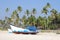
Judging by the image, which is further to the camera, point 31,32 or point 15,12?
point 15,12

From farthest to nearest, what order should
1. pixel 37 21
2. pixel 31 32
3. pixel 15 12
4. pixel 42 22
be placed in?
pixel 15 12, pixel 37 21, pixel 42 22, pixel 31 32

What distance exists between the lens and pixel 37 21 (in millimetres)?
81188

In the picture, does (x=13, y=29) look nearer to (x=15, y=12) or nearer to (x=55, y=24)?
(x=55, y=24)

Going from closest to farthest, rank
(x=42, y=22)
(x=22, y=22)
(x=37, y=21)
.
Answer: (x=42, y=22) → (x=37, y=21) → (x=22, y=22)

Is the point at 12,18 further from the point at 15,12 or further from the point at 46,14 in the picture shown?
the point at 46,14

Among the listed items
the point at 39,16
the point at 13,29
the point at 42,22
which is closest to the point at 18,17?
the point at 39,16

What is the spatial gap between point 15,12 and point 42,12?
17.5 m

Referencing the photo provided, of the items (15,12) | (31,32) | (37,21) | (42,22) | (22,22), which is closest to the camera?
(31,32)

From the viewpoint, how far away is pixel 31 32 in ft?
164

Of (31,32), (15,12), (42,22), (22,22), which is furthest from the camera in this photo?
(15,12)

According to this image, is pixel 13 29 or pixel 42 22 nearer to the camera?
pixel 13 29

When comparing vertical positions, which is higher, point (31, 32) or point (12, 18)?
point (12, 18)

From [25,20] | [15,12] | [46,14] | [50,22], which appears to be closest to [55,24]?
[50,22]

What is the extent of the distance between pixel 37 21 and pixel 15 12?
1752cm
